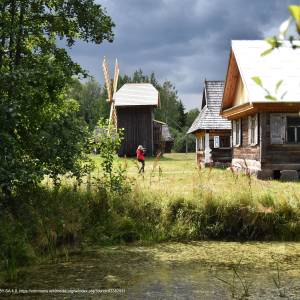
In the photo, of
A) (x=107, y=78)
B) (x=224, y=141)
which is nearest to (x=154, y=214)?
(x=224, y=141)

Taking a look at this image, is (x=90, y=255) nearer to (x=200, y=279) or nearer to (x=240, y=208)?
(x=200, y=279)

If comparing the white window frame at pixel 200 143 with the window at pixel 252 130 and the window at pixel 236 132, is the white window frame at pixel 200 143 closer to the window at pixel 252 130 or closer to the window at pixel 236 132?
the window at pixel 236 132

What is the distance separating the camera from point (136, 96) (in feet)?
125

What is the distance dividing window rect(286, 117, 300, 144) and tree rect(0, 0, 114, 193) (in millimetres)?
8918

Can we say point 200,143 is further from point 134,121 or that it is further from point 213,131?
point 134,121

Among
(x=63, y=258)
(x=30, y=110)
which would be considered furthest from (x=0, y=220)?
(x=30, y=110)

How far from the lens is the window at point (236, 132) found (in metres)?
19.7

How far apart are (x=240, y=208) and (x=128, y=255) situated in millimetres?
2674

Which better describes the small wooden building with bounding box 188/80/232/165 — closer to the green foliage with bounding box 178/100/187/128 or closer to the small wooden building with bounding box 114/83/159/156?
the small wooden building with bounding box 114/83/159/156

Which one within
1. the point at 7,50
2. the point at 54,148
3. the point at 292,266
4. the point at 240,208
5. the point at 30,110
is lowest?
the point at 292,266

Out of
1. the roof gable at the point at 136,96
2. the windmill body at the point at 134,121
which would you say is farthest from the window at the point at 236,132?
the windmill body at the point at 134,121

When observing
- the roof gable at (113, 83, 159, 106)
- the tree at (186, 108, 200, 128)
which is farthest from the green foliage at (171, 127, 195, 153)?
the tree at (186, 108, 200, 128)

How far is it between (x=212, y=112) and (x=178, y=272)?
1928 cm

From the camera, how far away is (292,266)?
691 centimetres
